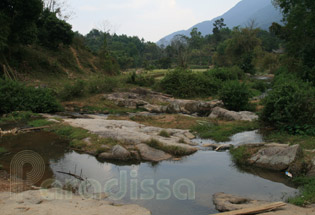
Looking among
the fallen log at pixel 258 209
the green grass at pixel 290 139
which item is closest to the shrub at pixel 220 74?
the green grass at pixel 290 139

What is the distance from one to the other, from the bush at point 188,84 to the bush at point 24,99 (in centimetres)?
1025

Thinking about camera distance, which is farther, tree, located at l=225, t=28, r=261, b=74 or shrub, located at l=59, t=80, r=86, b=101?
tree, located at l=225, t=28, r=261, b=74

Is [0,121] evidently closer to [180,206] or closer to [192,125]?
[192,125]

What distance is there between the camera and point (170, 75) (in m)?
25.4

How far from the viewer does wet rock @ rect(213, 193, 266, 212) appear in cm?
577

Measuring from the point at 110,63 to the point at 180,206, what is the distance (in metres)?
35.0

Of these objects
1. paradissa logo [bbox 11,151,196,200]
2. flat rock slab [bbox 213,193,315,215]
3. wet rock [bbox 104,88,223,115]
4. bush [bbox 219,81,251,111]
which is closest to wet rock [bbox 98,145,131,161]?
paradissa logo [bbox 11,151,196,200]

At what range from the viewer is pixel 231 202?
6.05m

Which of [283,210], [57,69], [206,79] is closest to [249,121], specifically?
[283,210]

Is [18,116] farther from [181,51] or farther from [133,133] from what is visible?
[181,51]

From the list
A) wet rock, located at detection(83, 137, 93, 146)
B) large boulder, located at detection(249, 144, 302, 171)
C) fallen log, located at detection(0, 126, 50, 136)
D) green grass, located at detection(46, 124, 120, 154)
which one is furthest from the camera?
fallen log, located at detection(0, 126, 50, 136)

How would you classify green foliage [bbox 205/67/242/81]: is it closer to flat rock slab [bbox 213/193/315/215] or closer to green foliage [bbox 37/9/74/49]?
green foliage [bbox 37/9/74/49]

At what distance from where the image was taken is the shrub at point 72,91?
831 inches

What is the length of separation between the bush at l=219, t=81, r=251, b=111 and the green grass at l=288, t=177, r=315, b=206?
32.5 ft
